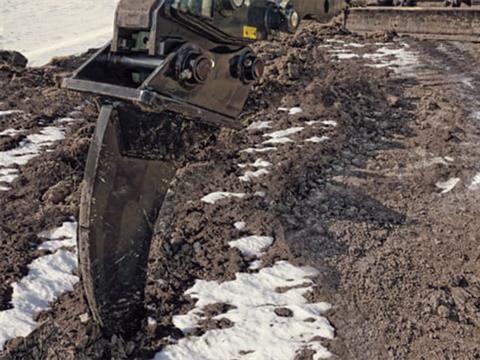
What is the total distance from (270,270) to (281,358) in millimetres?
737

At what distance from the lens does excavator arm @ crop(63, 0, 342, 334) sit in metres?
2.07

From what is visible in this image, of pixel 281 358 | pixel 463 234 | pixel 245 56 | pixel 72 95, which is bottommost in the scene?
pixel 281 358

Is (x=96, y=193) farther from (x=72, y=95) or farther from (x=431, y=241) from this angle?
(x=72, y=95)

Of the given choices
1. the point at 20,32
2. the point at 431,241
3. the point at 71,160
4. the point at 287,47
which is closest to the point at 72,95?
the point at 71,160

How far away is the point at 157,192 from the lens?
250cm

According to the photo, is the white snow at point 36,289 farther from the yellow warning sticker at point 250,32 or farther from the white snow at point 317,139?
the white snow at point 317,139

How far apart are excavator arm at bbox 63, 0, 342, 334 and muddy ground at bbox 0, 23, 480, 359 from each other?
20cm

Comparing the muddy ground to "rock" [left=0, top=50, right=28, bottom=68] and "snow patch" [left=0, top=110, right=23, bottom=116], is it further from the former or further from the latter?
"rock" [left=0, top=50, right=28, bottom=68]

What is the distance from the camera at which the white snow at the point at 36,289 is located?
2939mm

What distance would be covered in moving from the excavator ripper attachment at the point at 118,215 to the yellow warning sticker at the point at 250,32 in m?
0.54

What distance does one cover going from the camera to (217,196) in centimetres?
414

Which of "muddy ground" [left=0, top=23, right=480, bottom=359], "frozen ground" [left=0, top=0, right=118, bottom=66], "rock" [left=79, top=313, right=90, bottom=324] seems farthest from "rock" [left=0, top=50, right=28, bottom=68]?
"rock" [left=79, top=313, right=90, bottom=324]

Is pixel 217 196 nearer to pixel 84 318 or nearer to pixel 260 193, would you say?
pixel 260 193

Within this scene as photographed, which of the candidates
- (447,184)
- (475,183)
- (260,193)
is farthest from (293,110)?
(475,183)
